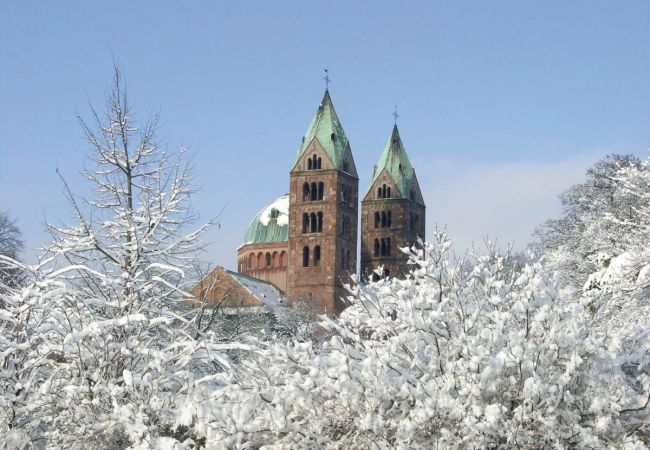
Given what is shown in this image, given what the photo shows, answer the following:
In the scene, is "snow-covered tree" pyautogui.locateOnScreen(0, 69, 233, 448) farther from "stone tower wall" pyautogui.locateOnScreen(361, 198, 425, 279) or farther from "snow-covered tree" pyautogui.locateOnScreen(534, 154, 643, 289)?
"stone tower wall" pyautogui.locateOnScreen(361, 198, 425, 279)

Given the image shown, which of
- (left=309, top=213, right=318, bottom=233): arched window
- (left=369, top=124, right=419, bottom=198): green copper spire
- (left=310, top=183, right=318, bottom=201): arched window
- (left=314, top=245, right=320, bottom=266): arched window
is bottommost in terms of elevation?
(left=314, top=245, right=320, bottom=266): arched window

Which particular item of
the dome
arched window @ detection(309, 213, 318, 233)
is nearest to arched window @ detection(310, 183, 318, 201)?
arched window @ detection(309, 213, 318, 233)

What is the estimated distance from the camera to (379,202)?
3108 inches

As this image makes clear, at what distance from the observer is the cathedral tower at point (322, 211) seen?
232ft

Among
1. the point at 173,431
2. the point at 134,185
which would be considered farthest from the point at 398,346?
the point at 134,185

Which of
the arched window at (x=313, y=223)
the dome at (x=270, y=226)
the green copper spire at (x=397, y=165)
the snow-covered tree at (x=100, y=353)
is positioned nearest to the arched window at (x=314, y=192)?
the arched window at (x=313, y=223)

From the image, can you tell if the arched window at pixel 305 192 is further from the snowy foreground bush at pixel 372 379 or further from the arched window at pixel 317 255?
the snowy foreground bush at pixel 372 379

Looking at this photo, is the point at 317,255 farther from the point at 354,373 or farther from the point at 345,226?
the point at 354,373

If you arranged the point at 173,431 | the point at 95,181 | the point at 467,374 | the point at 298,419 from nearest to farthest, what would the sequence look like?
the point at 467,374 → the point at 298,419 → the point at 173,431 → the point at 95,181

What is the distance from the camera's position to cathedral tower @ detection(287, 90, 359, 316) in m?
70.6

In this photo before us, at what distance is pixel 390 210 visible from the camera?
78375 mm

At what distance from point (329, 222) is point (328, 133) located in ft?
→ 22.1

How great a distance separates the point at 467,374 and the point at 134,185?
5808 mm

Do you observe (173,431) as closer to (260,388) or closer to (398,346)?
(260,388)
